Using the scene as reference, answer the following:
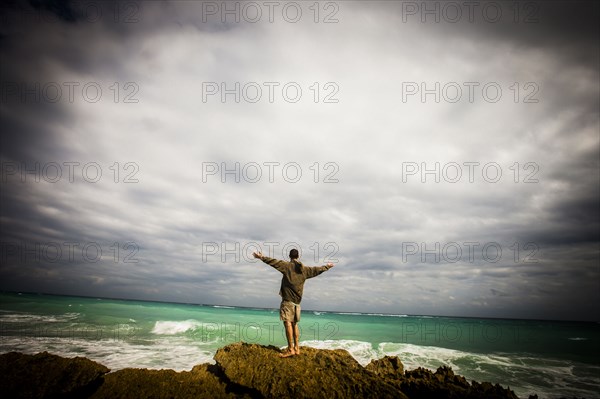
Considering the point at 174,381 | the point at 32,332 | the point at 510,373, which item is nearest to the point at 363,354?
the point at 510,373

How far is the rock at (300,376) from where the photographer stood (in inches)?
197

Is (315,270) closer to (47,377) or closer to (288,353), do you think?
(288,353)

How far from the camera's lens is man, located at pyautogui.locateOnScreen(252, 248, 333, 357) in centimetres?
669

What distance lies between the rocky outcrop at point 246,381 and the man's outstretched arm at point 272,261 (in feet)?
7.09

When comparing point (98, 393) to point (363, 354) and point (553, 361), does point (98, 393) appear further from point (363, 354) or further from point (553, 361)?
point (553, 361)

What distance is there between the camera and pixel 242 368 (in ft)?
19.9

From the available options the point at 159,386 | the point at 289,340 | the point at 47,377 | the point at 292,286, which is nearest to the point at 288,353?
the point at 289,340

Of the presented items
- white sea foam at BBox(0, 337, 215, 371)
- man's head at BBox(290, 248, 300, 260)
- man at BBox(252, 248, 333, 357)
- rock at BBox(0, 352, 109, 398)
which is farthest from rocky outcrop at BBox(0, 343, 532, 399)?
white sea foam at BBox(0, 337, 215, 371)

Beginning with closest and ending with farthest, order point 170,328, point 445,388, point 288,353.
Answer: point 445,388 → point 288,353 → point 170,328

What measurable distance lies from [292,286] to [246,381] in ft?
7.45

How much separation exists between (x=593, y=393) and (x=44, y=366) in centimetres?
2017

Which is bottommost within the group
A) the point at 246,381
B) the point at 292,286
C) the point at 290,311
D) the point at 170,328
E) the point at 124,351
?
the point at 170,328

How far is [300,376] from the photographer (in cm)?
548
